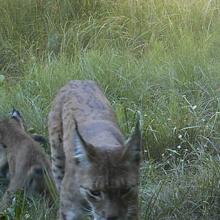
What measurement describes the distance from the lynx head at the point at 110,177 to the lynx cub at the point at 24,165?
123 cm

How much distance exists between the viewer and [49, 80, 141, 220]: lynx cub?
4555 mm

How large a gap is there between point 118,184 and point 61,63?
3836 mm

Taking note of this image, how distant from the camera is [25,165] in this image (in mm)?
6047

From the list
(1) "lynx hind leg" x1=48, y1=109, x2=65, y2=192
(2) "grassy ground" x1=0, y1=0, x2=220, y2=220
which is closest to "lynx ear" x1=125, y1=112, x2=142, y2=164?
(2) "grassy ground" x1=0, y1=0, x2=220, y2=220

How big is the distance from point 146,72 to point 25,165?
2.08 m

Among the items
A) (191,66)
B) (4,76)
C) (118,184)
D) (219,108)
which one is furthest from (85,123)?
(4,76)

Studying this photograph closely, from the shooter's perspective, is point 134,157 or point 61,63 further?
point 61,63

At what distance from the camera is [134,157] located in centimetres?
466

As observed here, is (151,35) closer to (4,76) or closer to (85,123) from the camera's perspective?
(4,76)

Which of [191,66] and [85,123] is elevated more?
[85,123]

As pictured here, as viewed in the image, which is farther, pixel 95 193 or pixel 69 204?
pixel 69 204

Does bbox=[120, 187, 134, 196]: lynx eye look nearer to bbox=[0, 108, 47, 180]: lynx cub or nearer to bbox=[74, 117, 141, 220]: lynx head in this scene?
bbox=[74, 117, 141, 220]: lynx head

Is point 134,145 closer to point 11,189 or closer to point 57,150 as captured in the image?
point 57,150

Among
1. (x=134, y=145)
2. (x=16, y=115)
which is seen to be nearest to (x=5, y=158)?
(x=16, y=115)
